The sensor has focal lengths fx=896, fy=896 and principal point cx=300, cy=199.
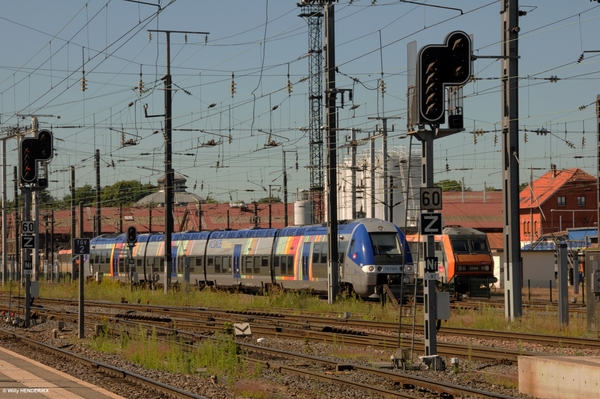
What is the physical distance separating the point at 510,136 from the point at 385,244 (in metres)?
9.54

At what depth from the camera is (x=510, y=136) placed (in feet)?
81.5

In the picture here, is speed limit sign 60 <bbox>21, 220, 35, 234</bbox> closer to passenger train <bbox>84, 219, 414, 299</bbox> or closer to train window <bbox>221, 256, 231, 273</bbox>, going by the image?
passenger train <bbox>84, 219, 414, 299</bbox>

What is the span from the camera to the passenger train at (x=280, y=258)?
32875mm

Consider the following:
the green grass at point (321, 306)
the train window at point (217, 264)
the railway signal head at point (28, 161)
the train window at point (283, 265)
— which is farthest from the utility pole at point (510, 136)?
the train window at point (217, 264)

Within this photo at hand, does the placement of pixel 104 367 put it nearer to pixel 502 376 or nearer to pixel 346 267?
pixel 502 376

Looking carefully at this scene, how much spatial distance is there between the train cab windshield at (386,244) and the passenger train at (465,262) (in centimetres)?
623

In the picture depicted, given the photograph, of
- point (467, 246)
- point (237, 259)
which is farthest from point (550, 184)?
point (237, 259)

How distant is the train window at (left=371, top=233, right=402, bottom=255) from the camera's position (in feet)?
108

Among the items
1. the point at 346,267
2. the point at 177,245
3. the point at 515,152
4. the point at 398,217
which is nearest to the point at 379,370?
the point at 515,152

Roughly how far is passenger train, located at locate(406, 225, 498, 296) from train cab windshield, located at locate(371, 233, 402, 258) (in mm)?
6228

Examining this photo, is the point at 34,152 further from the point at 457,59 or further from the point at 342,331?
the point at 457,59

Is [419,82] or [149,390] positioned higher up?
[419,82]

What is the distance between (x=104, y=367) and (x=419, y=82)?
782 centimetres

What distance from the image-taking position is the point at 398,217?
81.3 meters
